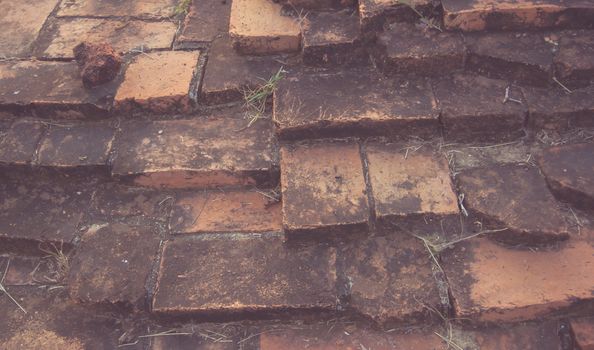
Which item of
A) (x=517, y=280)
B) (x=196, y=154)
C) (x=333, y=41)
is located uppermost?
(x=333, y=41)

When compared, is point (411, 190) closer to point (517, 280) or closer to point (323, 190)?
point (323, 190)

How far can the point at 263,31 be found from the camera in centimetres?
202

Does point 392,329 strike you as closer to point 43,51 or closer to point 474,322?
point 474,322

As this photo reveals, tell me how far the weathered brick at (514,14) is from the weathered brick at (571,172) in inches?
18.6

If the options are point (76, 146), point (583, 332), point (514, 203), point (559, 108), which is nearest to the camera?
point (583, 332)

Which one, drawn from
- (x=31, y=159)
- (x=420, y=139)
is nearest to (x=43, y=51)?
(x=31, y=159)

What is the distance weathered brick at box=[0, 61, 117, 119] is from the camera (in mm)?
1960

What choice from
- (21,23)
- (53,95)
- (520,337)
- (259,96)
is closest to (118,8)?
(21,23)

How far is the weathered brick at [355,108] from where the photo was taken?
1803 millimetres

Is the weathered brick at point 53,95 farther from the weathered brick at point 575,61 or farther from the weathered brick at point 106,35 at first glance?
the weathered brick at point 575,61

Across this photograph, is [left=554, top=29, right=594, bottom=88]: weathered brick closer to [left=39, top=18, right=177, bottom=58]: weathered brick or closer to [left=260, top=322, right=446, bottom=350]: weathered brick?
[left=260, top=322, right=446, bottom=350]: weathered brick

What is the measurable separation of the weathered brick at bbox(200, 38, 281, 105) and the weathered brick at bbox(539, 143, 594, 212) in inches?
41.4

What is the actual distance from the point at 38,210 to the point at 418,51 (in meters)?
1.50

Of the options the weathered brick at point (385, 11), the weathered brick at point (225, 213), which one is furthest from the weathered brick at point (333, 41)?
the weathered brick at point (225, 213)
